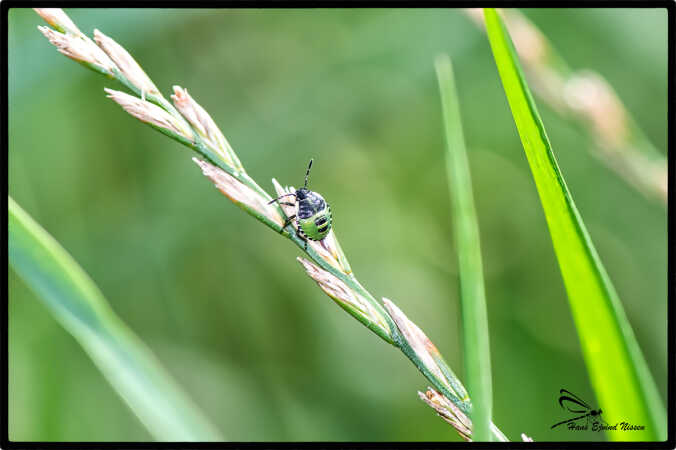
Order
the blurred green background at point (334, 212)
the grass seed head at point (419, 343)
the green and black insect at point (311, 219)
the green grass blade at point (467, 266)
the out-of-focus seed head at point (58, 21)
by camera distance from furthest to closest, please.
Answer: the blurred green background at point (334, 212) < the green and black insect at point (311, 219) < the out-of-focus seed head at point (58, 21) < the grass seed head at point (419, 343) < the green grass blade at point (467, 266)

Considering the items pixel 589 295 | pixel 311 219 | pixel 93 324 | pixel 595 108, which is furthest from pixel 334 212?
pixel 589 295

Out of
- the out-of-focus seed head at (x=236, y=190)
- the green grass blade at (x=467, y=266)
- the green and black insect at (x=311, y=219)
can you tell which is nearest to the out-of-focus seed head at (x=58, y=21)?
the out-of-focus seed head at (x=236, y=190)

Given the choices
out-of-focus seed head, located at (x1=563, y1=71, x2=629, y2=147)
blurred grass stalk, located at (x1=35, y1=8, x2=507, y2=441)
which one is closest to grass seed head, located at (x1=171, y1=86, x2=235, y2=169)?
blurred grass stalk, located at (x1=35, y1=8, x2=507, y2=441)

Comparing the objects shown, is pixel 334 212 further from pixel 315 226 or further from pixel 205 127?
pixel 205 127

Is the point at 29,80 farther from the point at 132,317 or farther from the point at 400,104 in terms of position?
the point at 400,104

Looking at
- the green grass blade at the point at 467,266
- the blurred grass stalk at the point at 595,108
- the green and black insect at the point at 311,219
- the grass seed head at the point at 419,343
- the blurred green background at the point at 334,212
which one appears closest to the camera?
the green grass blade at the point at 467,266

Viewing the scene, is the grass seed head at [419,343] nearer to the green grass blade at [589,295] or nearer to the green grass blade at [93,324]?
the green grass blade at [589,295]

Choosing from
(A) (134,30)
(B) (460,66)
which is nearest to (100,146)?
(A) (134,30)
